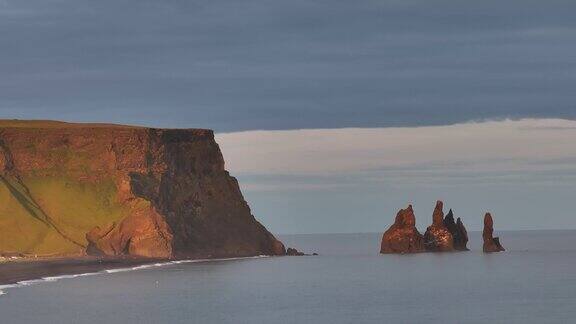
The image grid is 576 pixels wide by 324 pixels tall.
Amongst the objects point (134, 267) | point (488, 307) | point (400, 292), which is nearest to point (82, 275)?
point (134, 267)

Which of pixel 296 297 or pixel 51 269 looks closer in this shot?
pixel 296 297

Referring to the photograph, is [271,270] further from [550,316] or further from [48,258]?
[550,316]

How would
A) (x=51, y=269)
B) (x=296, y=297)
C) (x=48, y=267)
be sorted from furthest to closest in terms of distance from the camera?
(x=48, y=267) → (x=51, y=269) → (x=296, y=297)

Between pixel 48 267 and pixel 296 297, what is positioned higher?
pixel 48 267

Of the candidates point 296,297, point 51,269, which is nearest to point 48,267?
point 51,269

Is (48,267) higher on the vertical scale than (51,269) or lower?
higher

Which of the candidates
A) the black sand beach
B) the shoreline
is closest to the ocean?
the shoreline

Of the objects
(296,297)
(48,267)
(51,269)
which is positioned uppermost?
(48,267)

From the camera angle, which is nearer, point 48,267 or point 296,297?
point 296,297

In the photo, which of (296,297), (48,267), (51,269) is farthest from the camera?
(48,267)

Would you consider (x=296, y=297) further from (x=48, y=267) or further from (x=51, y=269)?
(x=48, y=267)

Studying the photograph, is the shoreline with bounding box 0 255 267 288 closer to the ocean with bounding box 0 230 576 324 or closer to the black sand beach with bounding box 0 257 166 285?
the black sand beach with bounding box 0 257 166 285
